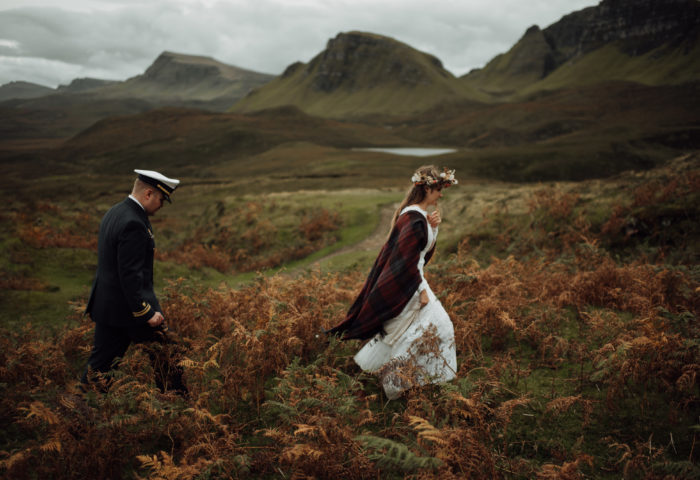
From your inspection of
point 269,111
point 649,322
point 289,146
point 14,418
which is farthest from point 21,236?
point 269,111

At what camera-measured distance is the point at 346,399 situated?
149 inches

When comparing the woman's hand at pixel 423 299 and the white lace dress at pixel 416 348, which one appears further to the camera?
the woman's hand at pixel 423 299

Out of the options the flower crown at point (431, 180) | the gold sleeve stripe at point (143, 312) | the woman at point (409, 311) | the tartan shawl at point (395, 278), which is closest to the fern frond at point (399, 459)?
the woman at point (409, 311)

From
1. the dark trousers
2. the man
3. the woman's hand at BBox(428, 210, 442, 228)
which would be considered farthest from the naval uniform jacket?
the woman's hand at BBox(428, 210, 442, 228)

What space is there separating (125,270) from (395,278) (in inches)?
120

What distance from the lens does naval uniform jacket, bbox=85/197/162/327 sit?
162 inches

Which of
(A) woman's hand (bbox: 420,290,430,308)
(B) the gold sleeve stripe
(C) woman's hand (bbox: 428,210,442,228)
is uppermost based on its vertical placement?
(C) woman's hand (bbox: 428,210,442,228)

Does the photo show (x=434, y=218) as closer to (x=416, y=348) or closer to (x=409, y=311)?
(x=409, y=311)

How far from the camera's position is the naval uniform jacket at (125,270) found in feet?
13.5

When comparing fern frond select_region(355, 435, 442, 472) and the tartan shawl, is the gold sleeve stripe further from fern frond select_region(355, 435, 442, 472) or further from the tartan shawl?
fern frond select_region(355, 435, 442, 472)

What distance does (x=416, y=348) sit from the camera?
15.1 ft

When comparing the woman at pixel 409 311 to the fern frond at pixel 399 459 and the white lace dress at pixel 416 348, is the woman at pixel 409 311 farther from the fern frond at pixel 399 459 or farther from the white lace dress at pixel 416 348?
the fern frond at pixel 399 459

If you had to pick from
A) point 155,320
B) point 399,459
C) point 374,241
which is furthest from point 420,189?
point 374,241

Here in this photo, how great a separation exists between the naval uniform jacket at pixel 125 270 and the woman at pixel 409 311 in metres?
2.55
